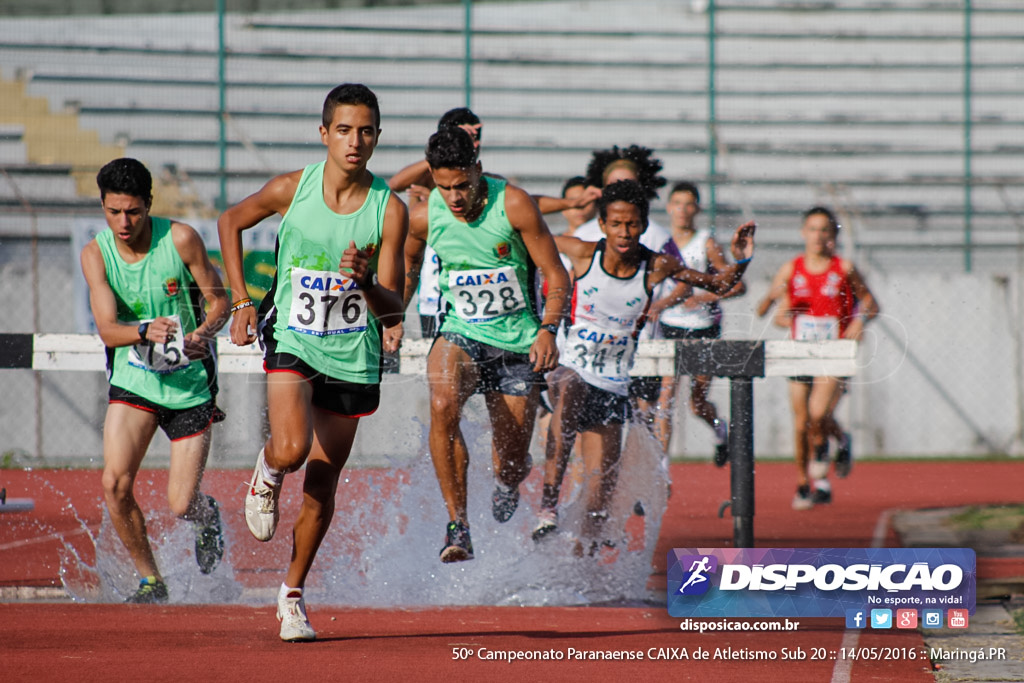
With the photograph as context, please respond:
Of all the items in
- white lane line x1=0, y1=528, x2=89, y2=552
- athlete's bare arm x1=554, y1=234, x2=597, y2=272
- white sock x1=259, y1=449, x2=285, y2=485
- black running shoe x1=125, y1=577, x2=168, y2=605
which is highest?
athlete's bare arm x1=554, y1=234, x2=597, y2=272

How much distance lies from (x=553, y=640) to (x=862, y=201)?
11.4m

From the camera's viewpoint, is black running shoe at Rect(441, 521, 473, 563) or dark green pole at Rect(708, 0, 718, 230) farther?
dark green pole at Rect(708, 0, 718, 230)

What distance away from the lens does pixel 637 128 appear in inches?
603

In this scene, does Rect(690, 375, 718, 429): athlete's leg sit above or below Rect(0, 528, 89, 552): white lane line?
above

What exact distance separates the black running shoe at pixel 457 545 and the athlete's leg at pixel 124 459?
1389mm

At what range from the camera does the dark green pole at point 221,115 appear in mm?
12617

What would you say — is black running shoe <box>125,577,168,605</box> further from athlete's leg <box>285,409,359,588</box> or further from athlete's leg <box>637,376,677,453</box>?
athlete's leg <box>637,376,677,453</box>

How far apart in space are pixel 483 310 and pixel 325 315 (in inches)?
40.0

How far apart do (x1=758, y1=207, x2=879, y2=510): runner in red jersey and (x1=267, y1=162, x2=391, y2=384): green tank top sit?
13.1 ft

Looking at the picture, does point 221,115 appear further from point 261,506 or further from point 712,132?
point 261,506

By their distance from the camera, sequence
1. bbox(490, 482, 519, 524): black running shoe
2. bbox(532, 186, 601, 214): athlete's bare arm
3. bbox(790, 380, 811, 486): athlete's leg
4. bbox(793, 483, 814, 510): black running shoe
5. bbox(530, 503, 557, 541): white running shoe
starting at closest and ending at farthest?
bbox(490, 482, 519, 524): black running shoe → bbox(530, 503, 557, 541): white running shoe → bbox(532, 186, 601, 214): athlete's bare arm → bbox(790, 380, 811, 486): athlete's leg → bbox(793, 483, 814, 510): black running shoe

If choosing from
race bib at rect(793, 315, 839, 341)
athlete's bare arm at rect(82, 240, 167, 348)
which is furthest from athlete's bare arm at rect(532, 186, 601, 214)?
athlete's bare arm at rect(82, 240, 167, 348)

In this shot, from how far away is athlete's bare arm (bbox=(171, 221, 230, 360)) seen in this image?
522 centimetres

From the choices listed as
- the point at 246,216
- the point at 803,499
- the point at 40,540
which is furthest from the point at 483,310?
the point at 803,499
